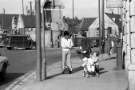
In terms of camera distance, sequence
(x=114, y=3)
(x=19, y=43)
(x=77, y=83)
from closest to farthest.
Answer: (x=77, y=83), (x=114, y=3), (x=19, y=43)

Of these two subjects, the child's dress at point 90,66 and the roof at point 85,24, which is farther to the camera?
the roof at point 85,24

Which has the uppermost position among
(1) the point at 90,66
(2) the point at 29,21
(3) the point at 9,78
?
(2) the point at 29,21

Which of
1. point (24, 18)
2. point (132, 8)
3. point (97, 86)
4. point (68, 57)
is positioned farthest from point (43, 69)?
point (24, 18)

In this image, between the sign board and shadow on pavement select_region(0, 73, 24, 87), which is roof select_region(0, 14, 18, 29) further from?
the sign board

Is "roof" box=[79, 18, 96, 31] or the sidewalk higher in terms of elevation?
"roof" box=[79, 18, 96, 31]

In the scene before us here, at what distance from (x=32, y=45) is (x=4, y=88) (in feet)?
105

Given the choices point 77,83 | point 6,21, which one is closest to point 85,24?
point 6,21

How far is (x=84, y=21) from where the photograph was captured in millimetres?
90812

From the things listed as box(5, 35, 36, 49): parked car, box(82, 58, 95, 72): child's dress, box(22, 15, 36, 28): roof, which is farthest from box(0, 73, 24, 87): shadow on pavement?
box(22, 15, 36, 28): roof

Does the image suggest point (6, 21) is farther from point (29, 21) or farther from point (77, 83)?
point (77, 83)

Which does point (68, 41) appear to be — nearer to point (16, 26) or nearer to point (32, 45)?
point (32, 45)

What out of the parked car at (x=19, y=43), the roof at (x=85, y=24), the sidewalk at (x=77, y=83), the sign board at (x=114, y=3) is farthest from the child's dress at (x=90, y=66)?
the roof at (x=85, y=24)

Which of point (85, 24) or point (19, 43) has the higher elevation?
point (85, 24)

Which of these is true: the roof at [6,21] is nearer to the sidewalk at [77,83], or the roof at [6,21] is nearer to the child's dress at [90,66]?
the sidewalk at [77,83]
